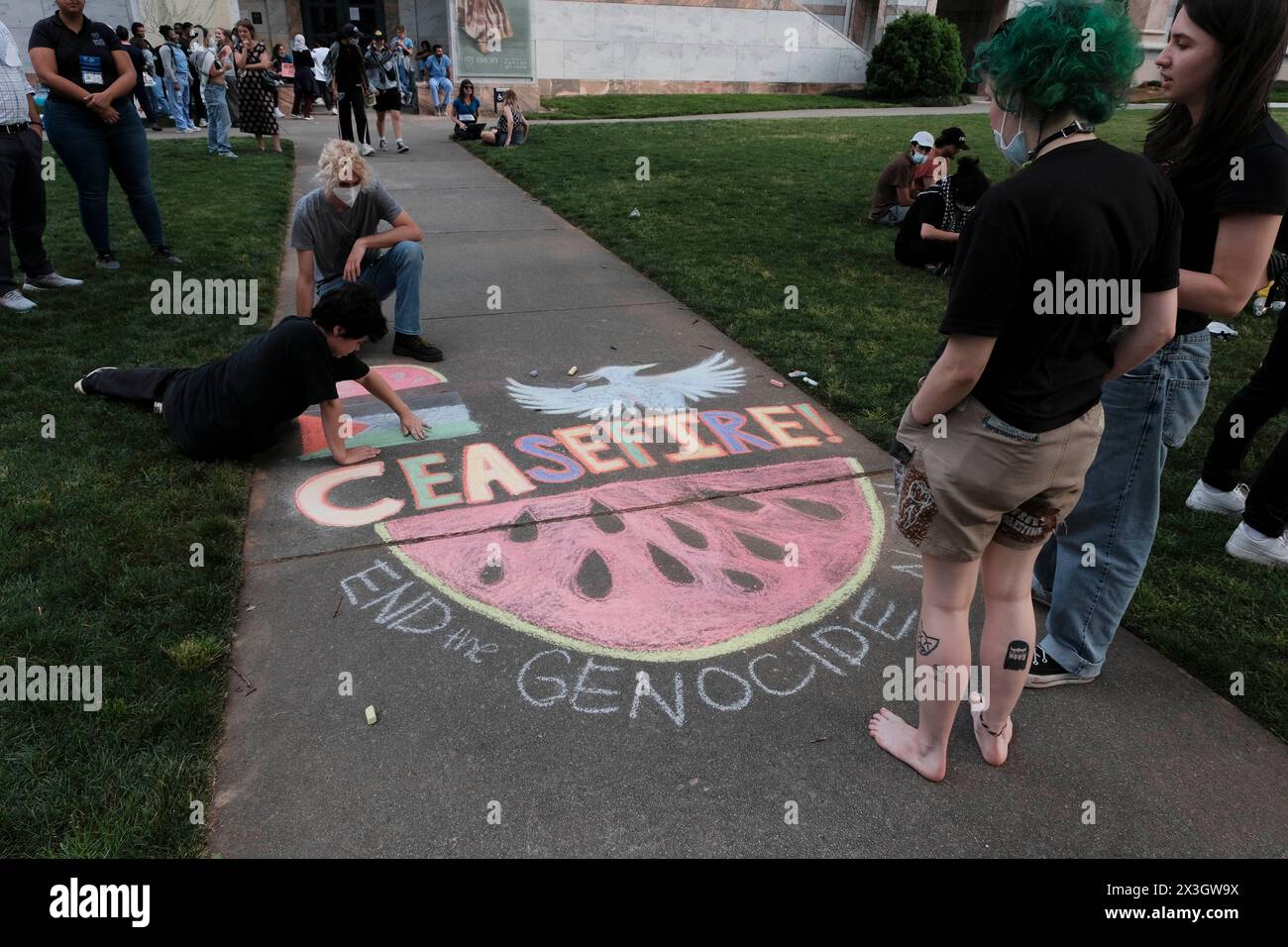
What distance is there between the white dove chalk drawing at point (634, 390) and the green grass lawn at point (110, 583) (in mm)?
1712

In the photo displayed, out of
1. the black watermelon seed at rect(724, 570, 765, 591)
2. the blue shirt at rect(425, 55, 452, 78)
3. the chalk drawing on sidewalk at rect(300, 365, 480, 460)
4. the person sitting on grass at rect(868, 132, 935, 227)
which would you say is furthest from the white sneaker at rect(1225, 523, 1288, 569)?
the blue shirt at rect(425, 55, 452, 78)

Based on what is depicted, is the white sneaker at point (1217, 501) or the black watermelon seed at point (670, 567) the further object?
the white sneaker at point (1217, 501)

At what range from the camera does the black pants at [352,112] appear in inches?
505

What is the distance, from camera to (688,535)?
12.2 ft

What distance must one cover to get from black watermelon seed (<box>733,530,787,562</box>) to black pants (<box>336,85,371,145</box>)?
1140 centimetres

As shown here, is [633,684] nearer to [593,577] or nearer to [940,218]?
[593,577]

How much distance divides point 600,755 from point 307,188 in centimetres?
1051

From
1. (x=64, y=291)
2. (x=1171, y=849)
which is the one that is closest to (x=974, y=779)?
(x=1171, y=849)

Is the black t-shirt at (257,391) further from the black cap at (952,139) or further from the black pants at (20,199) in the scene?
the black cap at (952,139)

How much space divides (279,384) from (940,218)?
6.20m

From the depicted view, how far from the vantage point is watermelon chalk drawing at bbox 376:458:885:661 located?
314 cm

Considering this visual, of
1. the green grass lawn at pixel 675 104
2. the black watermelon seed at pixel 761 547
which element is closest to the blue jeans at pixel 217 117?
the green grass lawn at pixel 675 104

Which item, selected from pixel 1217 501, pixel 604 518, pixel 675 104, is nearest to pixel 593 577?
pixel 604 518

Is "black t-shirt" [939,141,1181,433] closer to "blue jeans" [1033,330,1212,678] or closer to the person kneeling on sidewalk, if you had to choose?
"blue jeans" [1033,330,1212,678]
